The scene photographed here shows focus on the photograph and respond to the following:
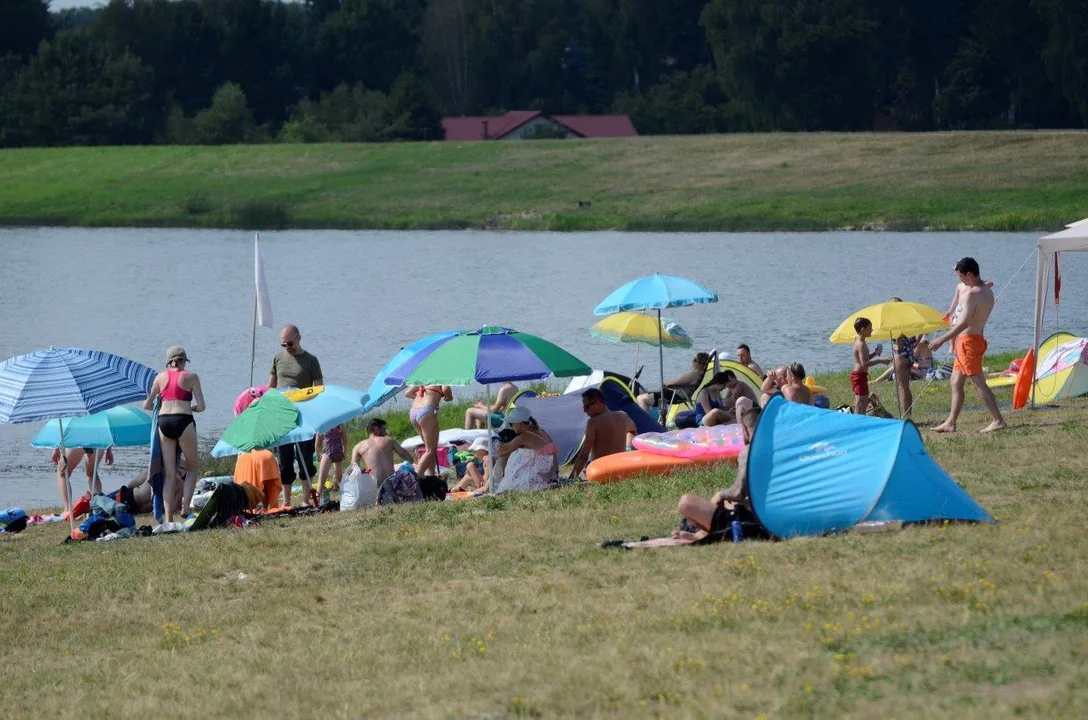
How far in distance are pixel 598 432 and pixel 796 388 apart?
1973 millimetres

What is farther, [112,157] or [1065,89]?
[112,157]

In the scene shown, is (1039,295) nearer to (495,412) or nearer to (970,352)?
(970,352)

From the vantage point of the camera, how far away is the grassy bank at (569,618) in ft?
22.0

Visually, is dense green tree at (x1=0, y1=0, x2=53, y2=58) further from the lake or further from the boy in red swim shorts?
the boy in red swim shorts

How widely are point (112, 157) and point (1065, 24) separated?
43559 mm

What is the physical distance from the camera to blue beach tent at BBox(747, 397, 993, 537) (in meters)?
9.38

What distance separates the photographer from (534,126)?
88.4 m

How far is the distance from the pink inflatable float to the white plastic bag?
2.11 metres

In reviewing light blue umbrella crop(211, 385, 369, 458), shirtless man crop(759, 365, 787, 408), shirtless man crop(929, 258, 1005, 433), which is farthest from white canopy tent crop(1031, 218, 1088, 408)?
light blue umbrella crop(211, 385, 369, 458)

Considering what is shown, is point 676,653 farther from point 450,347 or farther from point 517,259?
point 517,259

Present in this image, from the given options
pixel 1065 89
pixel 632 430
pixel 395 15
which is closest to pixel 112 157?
pixel 395 15

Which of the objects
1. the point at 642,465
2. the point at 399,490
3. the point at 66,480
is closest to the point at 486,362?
the point at 399,490

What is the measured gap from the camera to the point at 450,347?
42.8 feet

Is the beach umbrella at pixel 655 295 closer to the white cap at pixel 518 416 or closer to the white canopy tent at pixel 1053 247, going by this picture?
the white canopy tent at pixel 1053 247
